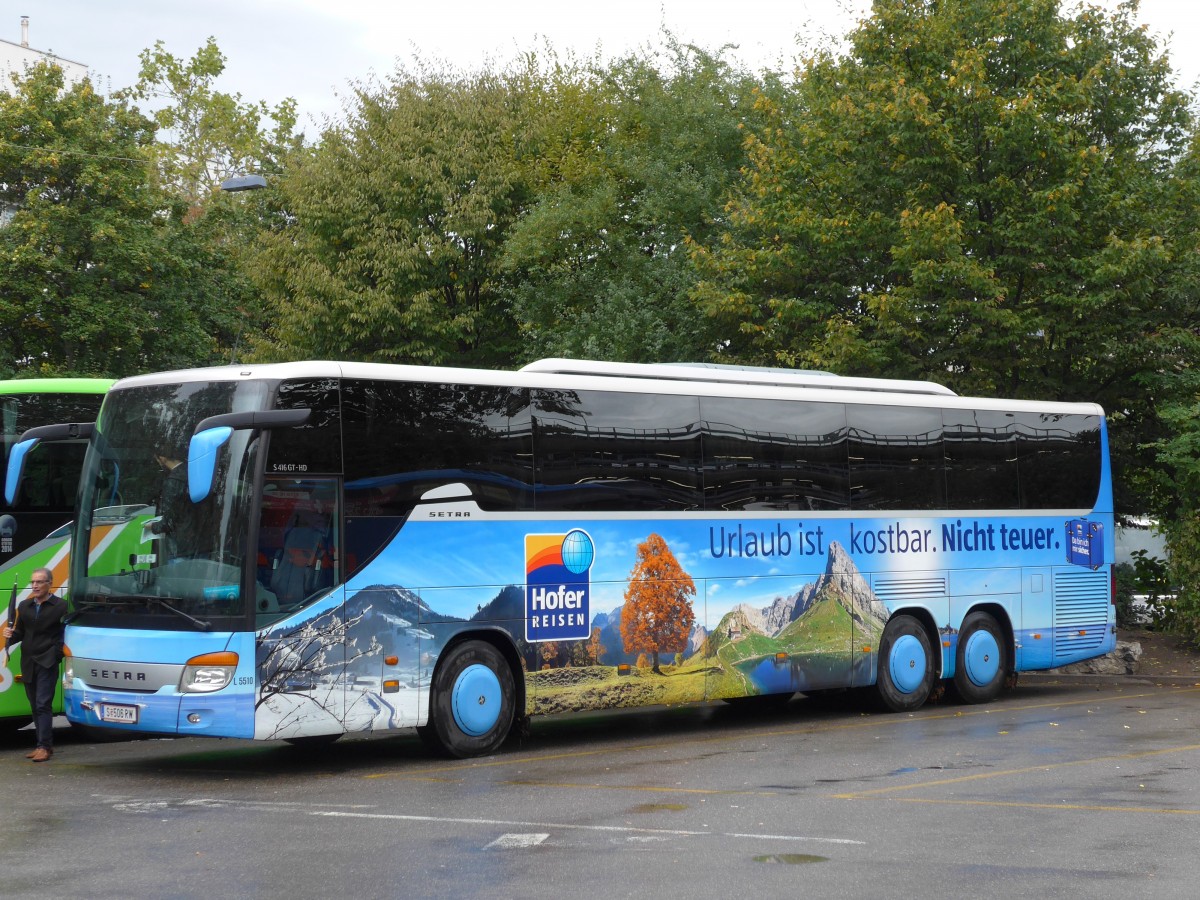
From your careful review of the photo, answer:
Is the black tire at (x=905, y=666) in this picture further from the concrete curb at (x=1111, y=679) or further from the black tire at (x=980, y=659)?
the concrete curb at (x=1111, y=679)

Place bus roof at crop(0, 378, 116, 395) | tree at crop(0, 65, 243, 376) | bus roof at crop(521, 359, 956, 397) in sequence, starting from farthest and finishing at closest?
tree at crop(0, 65, 243, 376)
bus roof at crop(521, 359, 956, 397)
bus roof at crop(0, 378, 116, 395)

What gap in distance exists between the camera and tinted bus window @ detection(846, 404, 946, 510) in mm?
17078

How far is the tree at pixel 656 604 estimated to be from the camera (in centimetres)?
1475

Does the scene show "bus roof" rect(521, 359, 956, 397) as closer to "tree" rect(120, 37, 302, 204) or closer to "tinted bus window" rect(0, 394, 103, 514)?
"tinted bus window" rect(0, 394, 103, 514)

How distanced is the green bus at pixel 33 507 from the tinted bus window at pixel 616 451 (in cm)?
459

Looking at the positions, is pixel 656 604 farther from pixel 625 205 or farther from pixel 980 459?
pixel 625 205

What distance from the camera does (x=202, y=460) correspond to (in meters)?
10.9

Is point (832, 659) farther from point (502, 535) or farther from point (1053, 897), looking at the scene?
point (1053, 897)

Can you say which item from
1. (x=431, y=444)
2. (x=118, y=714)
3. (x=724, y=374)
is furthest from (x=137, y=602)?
(x=724, y=374)

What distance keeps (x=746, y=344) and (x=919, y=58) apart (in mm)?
7071

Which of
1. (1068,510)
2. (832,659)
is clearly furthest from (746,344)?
(832,659)

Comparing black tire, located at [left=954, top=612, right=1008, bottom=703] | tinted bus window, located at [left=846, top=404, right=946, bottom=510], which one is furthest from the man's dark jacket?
black tire, located at [left=954, top=612, right=1008, bottom=703]

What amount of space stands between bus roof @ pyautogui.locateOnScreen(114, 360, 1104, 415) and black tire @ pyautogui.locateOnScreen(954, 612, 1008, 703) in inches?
108

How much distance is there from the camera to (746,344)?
99.0 feet
